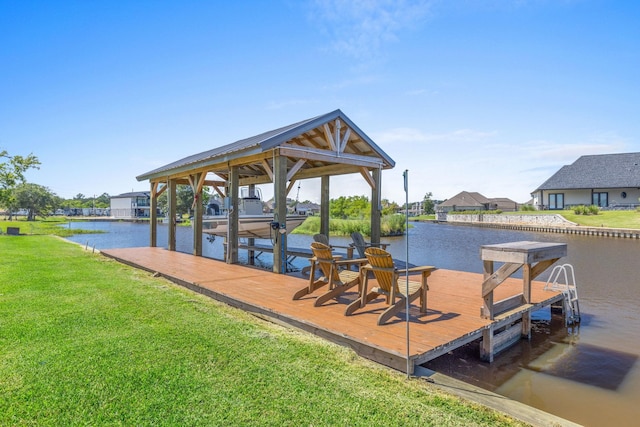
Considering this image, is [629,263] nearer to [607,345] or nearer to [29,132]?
[607,345]

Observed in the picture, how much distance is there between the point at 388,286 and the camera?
4.72 meters

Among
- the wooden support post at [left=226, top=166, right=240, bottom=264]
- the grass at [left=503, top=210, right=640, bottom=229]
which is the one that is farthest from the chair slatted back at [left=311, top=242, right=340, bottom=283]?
the grass at [left=503, top=210, right=640, bottom=229]

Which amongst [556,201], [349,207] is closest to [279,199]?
[349,207]

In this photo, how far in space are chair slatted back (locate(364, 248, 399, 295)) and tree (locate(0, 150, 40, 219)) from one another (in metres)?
30.1

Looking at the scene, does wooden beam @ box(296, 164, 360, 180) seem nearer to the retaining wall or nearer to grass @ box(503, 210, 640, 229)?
the retaining wall

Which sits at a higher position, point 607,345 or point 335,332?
point 335,332

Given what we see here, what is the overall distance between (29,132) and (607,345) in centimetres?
2888

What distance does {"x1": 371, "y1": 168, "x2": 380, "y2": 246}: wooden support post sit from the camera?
30.4 feet

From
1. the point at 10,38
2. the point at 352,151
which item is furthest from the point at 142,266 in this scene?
the point at 10,38

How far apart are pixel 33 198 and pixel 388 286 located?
216ft

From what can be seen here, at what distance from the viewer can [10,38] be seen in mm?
13945

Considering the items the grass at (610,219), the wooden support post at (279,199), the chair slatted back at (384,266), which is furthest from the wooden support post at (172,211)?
the grass at (610,219)

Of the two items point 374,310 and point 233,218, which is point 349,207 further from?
point 374,310

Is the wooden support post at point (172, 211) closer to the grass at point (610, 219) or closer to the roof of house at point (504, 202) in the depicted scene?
the grass at point (610, 219)
